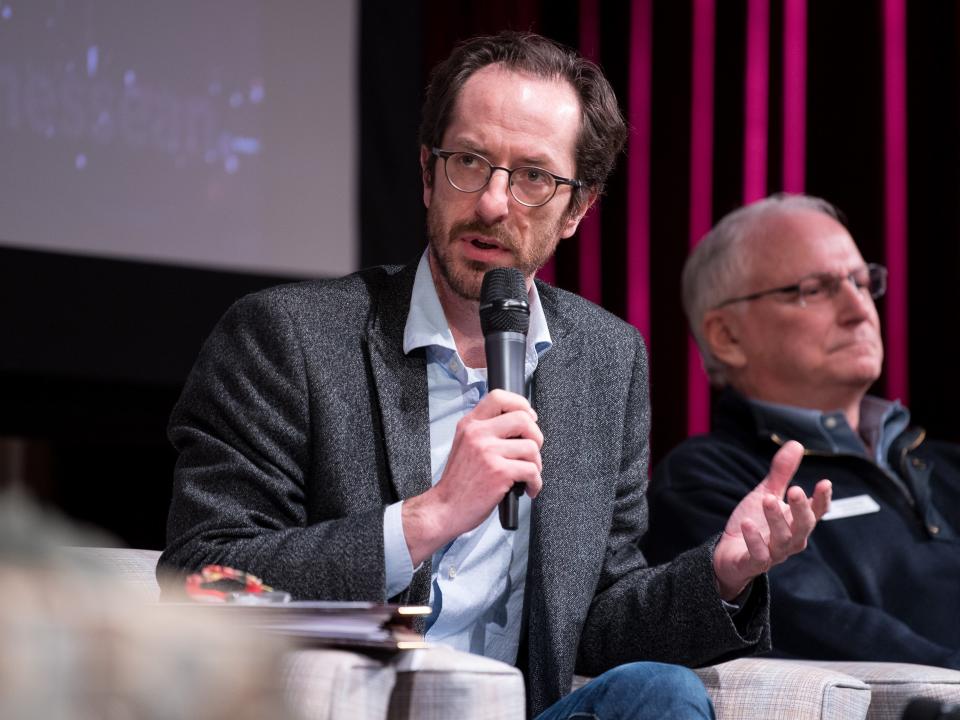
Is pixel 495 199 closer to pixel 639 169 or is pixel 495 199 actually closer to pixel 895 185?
pixel 895 185

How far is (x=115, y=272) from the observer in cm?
341

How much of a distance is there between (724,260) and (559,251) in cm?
128

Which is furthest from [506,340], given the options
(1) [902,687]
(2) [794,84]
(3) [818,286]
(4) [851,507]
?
(2) [794,84]

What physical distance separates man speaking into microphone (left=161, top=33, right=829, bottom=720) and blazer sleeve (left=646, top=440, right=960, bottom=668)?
434mm

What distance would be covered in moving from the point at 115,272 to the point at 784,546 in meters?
2.33

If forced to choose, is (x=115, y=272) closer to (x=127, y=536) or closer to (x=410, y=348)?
(x=127, y=536)

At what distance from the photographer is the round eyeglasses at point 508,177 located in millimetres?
1785

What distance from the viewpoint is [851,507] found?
7.91ft

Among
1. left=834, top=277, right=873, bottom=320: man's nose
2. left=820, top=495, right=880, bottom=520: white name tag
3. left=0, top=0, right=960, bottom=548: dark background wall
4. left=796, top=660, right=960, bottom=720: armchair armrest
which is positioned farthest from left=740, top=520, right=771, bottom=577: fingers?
left=0, top=0, right=960, bottom=548: dark background wall

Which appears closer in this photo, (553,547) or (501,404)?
(501,404)

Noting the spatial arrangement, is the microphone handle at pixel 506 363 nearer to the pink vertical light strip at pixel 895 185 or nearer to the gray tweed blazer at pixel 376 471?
the gray tweed blazer at pixel 376 471

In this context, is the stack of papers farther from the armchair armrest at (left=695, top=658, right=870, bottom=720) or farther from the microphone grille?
the armchair armrest at (left=695, top=658, right=870, bottom=720)

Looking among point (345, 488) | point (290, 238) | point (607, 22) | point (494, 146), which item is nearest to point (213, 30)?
point (290, 238)

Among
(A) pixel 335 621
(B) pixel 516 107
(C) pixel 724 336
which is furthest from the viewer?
(C) pixel 724 336
